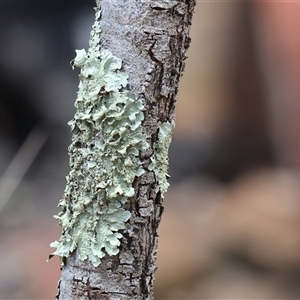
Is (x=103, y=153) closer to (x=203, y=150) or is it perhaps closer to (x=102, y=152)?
(x=102, y=152)

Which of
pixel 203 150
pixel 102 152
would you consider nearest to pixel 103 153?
pixel 102 152

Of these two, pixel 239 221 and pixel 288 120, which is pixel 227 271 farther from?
pixel 288 120

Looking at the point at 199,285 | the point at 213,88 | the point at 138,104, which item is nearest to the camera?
the point at 138,104

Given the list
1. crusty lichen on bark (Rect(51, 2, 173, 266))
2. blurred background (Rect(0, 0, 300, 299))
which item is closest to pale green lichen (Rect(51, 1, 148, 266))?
crusty lichen on bark (Rect(51, 2, 173, 266))

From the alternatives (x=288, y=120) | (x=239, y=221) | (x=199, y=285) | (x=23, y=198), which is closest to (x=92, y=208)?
(x=199, y=285)

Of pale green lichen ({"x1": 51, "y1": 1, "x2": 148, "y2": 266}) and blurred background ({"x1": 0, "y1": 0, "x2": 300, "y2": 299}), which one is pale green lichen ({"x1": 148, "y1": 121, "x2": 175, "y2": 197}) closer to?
pale green lichen ({"x1": 51, "y1": 1, "x2": 148, "y2": 266})
